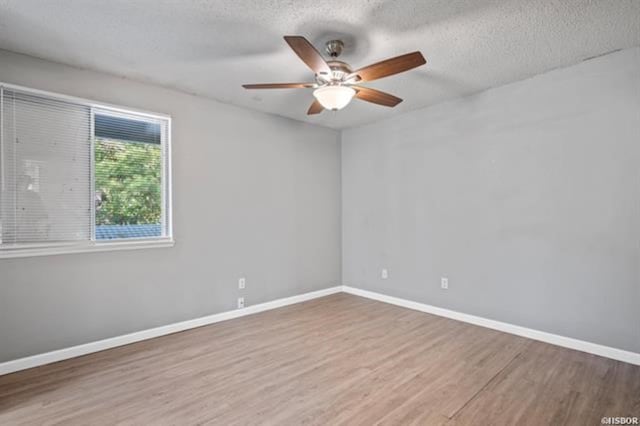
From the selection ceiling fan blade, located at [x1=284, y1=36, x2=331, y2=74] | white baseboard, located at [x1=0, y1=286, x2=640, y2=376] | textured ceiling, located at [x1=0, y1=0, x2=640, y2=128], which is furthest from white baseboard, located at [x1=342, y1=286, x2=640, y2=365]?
ceiling fan blade, located at [x1=284, y1=36, x2=331, y2=74]

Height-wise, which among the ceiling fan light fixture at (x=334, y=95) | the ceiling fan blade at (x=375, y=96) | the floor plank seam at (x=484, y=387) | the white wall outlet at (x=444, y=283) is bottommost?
the floor plank seam at (x=484, y=387)

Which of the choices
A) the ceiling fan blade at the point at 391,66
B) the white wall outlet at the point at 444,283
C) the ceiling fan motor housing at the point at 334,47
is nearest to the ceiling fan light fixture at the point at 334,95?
the ceiling fan blade at the point at 391,66

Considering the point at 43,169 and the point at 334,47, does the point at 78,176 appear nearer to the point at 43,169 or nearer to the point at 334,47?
the point at 43,169

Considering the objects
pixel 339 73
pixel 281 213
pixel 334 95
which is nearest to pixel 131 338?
pixel 281 213

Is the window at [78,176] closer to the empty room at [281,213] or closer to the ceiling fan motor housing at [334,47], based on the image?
the empty room at [281,213]

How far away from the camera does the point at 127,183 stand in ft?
10.4

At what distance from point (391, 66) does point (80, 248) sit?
2.90 meters

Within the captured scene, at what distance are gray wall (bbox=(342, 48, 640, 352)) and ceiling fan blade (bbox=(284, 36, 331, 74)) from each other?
2155 mm

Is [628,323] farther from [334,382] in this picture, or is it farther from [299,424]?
[299,424]

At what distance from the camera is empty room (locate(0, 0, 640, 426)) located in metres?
2.13

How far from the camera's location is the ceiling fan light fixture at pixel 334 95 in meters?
2.33

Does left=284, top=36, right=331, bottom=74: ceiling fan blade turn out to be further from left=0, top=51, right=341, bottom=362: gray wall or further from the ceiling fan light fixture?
left=0, top=51, right=341, bottom=362: gray wall

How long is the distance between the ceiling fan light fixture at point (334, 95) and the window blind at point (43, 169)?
2.13m

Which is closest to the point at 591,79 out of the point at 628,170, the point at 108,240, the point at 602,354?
the point at 628,170
